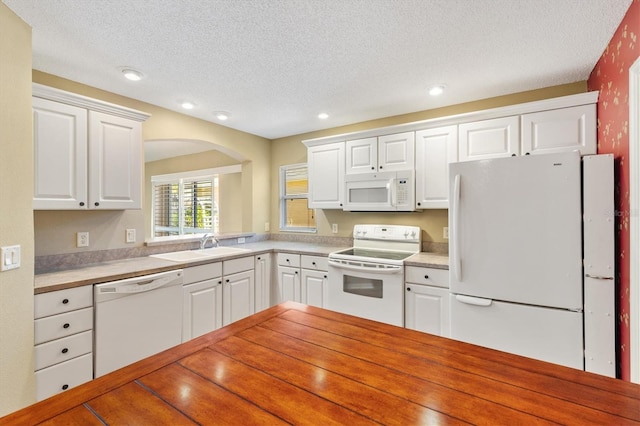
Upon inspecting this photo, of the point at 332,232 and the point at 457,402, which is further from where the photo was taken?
the point at 332,232

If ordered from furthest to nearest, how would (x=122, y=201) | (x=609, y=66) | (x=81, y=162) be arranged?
(x=122, y=201), (x=81, y=162), (x=609, y=66)

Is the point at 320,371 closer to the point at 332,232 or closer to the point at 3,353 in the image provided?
the point at 3,353

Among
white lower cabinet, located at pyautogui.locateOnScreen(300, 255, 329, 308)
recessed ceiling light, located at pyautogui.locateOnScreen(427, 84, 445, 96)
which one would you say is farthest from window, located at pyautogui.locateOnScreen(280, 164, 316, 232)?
recessed ceiling light, located at pyautogui.locateOnScreen(427, 84, 445, 96)

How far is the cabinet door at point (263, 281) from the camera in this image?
3.30 m

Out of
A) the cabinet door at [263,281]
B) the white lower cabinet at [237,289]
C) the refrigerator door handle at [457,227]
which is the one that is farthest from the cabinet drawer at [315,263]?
the refrigerator door handle at [457,227]

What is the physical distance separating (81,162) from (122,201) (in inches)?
16.0

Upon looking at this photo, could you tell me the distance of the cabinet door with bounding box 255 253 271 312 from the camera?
3305 millimetres

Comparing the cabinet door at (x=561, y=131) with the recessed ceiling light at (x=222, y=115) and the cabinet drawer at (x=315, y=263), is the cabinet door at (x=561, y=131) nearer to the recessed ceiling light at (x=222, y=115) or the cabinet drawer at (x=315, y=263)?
the cabinet drawer at (x=315, y=263)

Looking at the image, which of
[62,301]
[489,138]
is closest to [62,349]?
[62,301]

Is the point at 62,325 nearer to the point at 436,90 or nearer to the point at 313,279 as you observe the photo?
the point at 313,279

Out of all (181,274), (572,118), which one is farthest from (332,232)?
(572,118)

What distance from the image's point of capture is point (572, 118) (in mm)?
2260

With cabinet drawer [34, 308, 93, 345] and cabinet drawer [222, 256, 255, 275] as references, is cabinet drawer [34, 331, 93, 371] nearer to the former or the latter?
cabinet drawer [34, 308, 93, 345]

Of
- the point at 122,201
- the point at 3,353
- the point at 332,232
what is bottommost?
the point at 3,353
